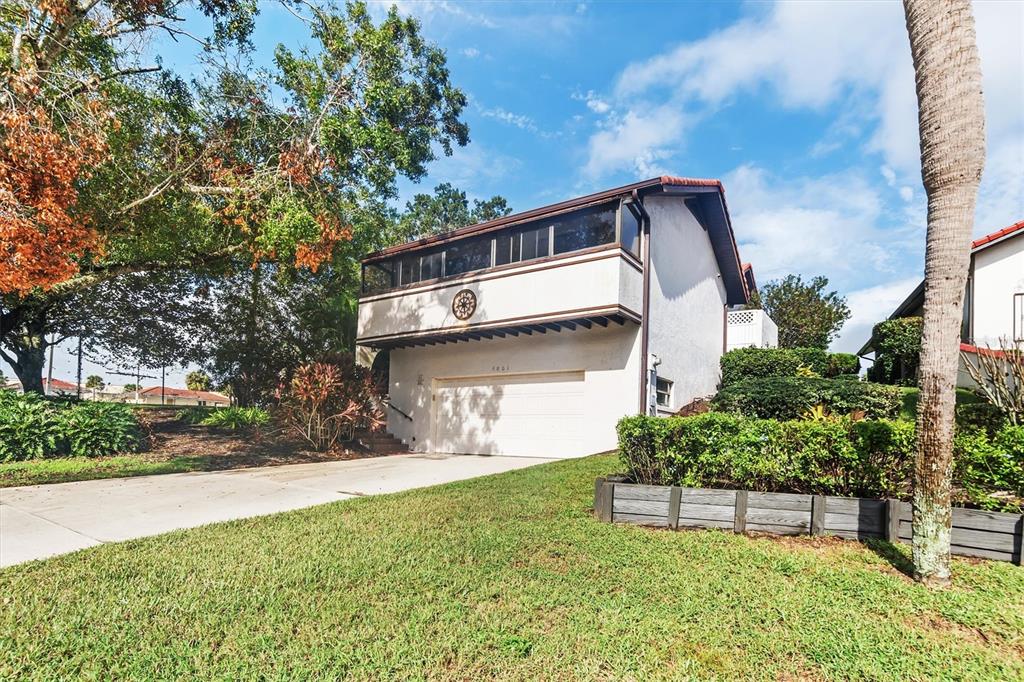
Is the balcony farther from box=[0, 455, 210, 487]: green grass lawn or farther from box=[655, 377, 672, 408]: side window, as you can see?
box=[0, 455, 210, 487]: green grass lawn

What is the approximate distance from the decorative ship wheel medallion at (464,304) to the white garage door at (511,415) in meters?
1.85

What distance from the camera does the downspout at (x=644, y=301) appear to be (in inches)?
419

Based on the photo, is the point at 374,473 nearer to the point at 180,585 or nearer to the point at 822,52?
the point at 180,585

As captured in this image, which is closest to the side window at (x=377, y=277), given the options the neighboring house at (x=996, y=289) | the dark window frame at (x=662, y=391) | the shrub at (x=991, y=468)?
A: the dark window frame at (x=662, y=391)

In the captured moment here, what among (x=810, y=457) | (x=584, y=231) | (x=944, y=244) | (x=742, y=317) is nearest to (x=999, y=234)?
(x=742, y=317)

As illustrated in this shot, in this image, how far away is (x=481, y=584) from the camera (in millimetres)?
3533

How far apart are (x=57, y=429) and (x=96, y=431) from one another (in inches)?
23.2

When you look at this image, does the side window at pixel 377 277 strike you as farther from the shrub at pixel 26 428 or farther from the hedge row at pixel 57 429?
the shrub at pixel 26 428

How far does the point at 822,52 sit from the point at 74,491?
38.5ft

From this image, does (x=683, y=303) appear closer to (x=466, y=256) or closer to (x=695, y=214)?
(x=695, y=214)

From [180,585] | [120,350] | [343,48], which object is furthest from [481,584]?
[120,350]

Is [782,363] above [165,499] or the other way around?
above

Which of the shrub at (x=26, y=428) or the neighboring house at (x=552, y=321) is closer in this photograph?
the shrub at (x=26, y=428)

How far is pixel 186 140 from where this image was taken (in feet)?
32.8
